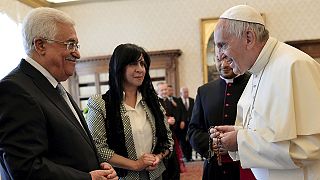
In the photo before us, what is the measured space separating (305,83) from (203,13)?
695cm

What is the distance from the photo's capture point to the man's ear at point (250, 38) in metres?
1.65

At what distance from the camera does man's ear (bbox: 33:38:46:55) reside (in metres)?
1.52

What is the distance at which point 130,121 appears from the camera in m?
2.18

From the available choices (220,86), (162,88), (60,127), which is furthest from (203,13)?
(60,127)

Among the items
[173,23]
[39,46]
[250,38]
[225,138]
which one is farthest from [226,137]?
[173,23]

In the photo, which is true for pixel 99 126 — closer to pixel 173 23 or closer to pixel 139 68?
pixel 139 68

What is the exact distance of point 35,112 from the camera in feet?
4.43

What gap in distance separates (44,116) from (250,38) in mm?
970

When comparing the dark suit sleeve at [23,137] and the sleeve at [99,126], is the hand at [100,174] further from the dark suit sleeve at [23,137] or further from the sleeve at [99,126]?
the sleeve at [99,126]

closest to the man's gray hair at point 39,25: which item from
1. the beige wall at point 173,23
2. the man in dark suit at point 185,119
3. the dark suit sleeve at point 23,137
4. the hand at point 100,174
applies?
the dark suit sleeve at point 23,137

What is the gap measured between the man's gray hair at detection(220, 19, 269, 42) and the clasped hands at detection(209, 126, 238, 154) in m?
0.45

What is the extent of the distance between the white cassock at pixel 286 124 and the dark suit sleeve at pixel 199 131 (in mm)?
756

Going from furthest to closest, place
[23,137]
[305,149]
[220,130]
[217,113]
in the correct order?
[217,113], [220,130], [305,149], [23,137]

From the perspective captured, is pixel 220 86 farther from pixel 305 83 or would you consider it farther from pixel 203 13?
pixel 203 13
